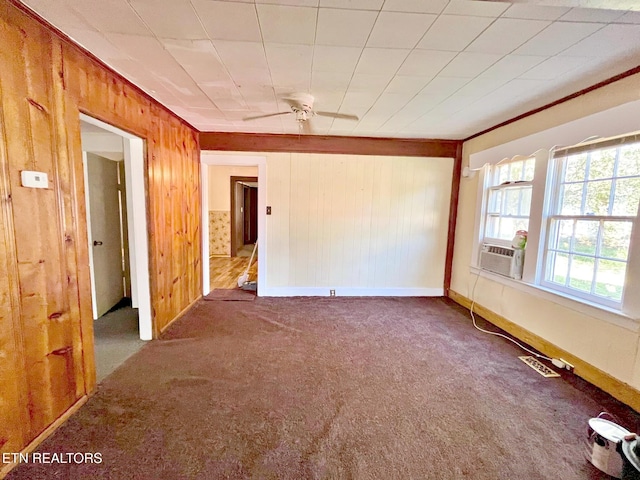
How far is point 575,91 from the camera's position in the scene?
7.41 ft

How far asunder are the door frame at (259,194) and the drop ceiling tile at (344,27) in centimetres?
240

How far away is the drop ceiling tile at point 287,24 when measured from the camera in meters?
1.39

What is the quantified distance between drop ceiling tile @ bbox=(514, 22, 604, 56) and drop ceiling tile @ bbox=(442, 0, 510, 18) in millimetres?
357

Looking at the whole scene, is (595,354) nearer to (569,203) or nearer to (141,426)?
(569,203)

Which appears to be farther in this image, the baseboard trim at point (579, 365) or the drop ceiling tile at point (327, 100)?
the drop ceiling tile at point (327, 100)

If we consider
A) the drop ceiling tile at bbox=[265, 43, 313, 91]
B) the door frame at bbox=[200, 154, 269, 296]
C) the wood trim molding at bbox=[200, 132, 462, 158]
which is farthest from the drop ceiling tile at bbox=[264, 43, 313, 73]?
the door frame at bbox=[200, 154, 269, 296]

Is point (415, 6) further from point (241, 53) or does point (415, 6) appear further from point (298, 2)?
point (241, 53)

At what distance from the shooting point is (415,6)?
4.38 feet

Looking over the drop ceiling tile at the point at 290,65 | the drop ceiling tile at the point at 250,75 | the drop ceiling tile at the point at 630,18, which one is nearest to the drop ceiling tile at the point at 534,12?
the drop ceiling tile at the point at 630,18

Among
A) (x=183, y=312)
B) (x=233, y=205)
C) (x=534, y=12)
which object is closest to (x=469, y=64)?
(x=534, y=12)

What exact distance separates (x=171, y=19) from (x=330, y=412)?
2445mm

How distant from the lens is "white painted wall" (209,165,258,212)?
675cm

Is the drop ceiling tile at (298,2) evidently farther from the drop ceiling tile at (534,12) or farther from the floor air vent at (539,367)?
the floor air vent at (539,367)

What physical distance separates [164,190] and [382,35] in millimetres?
2412
